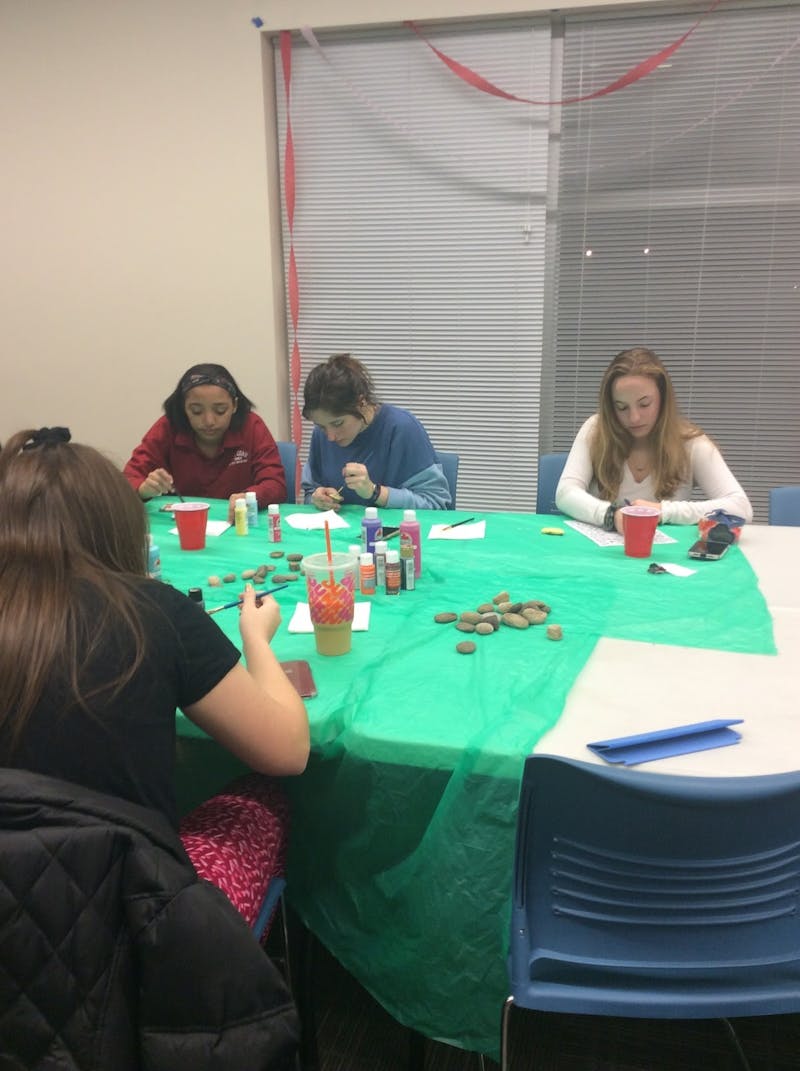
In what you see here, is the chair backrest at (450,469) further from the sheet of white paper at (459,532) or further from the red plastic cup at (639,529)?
the red plastic cup at (639,529)

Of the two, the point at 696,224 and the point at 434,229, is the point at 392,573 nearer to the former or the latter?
the point at 434,229

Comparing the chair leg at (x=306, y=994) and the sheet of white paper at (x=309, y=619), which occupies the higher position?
the sheet of white paper at (x=309, y=619)

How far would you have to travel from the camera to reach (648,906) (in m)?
1.03

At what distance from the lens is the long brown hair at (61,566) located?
3.15 ft

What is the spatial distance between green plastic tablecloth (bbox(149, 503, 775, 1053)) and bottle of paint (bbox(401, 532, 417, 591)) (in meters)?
0.16

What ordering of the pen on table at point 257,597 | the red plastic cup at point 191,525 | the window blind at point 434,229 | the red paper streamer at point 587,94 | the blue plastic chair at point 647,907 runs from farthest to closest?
the window blind at point 434,229, the red paper streamer at point 587,94, the red plastic cup at point 191,525, the pen on table at point 257,597, the blue plastic chair at point 647,907

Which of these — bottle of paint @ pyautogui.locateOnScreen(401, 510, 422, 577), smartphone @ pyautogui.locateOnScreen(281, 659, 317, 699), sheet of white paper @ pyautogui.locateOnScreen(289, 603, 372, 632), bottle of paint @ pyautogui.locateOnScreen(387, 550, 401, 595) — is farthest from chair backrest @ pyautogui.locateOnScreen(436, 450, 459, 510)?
smartphone @ pyautogui.locateOnScreen(281, 659, 317, 699)

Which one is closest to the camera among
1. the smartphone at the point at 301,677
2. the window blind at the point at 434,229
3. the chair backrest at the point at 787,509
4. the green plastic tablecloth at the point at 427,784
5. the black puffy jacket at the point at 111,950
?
the black puffy jacket at the point at 111,950

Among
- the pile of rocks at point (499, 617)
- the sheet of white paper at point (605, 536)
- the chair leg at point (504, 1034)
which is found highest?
the sheet of white paper at point (605, 536)

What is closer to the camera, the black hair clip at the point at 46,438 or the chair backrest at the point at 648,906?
the chair backrest at the point at 648,906

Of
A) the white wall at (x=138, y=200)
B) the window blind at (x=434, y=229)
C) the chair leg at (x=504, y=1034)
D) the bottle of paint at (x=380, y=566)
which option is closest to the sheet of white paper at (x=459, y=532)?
the bottle of paint at (x=380, y=566)

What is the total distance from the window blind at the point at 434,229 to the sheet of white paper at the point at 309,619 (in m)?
2.24

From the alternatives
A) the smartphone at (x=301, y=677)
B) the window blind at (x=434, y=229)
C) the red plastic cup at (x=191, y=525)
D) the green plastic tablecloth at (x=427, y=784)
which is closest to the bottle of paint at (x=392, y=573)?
the green plastic tablecloth at (x=427, y=784)

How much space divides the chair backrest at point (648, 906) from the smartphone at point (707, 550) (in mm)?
1109
